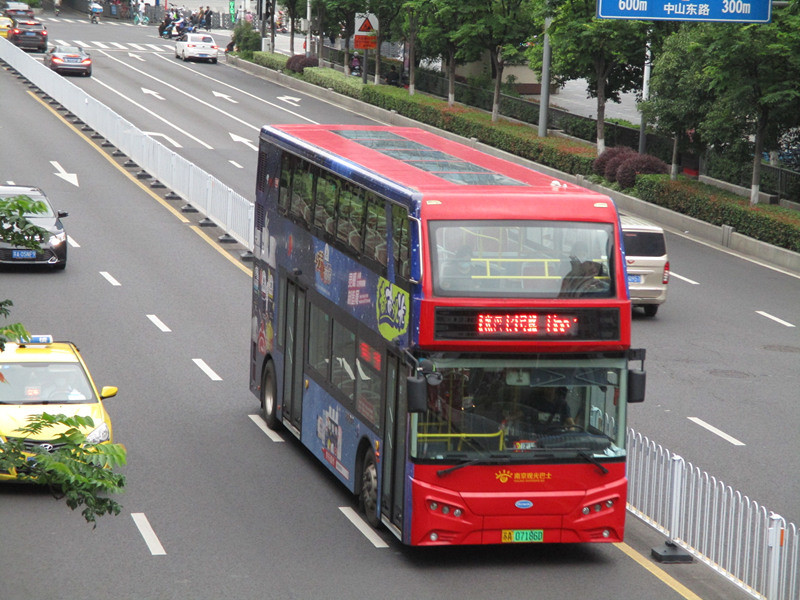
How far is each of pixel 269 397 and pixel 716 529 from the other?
653 centimetres

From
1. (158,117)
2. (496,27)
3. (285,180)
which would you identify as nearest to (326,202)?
(285,180)

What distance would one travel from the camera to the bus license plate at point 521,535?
38.6 ft

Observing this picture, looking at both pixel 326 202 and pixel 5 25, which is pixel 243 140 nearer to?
pixel 326 202

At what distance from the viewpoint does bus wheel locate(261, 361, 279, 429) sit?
1684 centimetres

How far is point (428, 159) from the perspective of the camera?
1445 cm

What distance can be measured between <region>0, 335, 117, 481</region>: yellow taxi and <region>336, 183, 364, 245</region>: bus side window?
331 centimetres

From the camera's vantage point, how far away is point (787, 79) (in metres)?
30.4

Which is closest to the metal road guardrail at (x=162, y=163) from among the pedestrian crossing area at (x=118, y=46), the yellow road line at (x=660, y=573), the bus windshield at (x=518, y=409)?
the yellow road line at (x=660, y=573)

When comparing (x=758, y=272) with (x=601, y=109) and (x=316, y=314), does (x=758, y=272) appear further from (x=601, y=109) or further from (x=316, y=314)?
(x=316, y=314)

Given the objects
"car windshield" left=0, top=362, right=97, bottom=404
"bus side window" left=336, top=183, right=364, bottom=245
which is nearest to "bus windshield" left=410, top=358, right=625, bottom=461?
"bus side window" left=336, top=183, right=364, bottom=245

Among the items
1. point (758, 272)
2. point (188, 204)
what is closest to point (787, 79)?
point (758, 272)

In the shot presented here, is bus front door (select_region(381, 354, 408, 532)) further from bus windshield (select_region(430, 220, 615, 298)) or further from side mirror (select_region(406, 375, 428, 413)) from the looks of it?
bus windshield (select_region(430, 220, 615, 298))

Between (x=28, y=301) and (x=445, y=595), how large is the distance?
14859 mm

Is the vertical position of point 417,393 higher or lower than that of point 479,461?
higher
